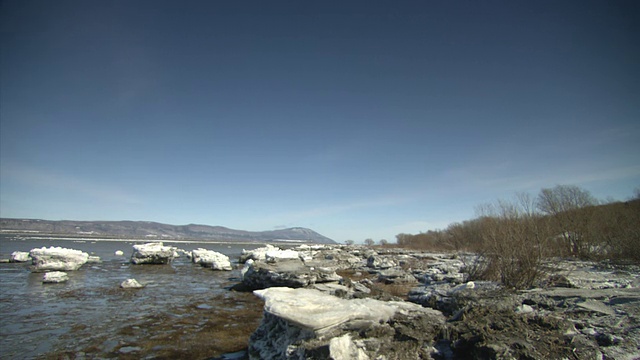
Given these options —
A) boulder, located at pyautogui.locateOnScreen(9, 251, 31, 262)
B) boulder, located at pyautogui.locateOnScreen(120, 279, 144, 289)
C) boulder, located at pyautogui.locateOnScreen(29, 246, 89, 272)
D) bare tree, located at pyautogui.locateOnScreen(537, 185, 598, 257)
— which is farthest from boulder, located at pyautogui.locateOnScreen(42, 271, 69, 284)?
bare tree, located at pyautogui.locateOnScreen(537, 185, 598, 257)

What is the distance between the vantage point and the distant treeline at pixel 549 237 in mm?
7488

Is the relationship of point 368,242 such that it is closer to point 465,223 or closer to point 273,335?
point 465,223

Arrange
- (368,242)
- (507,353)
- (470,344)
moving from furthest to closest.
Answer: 1. (368,242)
2. (470,344)
3. (507,353)

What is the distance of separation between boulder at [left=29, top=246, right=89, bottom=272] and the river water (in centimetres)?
410

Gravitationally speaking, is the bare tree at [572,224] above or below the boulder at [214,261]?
above

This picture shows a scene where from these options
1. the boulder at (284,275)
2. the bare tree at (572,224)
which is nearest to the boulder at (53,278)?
the boulder at (284,275)

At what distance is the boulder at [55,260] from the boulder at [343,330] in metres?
20.0

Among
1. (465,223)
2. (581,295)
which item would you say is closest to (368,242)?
(465,223)

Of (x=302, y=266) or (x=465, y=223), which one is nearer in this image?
(x=302, y=266)

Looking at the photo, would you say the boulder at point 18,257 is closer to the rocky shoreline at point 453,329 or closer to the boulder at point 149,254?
the boulder at point 149,254

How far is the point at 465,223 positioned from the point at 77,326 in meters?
47.3

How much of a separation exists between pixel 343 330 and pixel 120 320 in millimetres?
7610

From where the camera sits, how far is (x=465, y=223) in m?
43.1

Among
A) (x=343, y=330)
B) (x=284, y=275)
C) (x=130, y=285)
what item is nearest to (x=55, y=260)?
(x=130, y=285)
